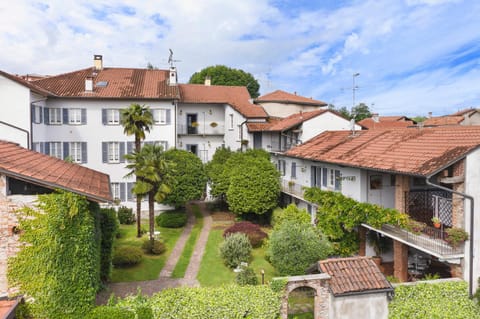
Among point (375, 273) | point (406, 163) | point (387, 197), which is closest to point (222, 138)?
point (387, 197)

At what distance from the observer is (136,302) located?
12188 mm

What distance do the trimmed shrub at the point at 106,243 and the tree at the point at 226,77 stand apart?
43212 millimetres

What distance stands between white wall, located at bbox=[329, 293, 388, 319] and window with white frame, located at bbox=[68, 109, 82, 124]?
86.4ft

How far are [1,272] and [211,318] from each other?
6842 millimetres

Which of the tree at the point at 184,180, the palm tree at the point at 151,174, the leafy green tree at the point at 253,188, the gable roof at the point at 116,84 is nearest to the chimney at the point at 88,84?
the gable roof at the point at 116,84

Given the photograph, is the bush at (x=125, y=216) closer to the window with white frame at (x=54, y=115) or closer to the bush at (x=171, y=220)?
the bush at (x=171, y=220)

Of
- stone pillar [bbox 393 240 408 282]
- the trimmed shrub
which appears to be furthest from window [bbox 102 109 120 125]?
stone pillar [bbox 393 240 408 282]

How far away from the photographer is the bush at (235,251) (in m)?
19.9

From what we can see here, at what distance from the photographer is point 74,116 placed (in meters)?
30.5

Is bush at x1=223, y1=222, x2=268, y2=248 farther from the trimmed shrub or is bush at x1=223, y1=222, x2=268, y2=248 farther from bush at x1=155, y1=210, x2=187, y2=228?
the trimmed shrub

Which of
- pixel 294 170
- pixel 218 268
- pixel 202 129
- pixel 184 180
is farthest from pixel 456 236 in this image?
pixel 202 129

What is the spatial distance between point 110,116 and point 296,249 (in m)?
21.7

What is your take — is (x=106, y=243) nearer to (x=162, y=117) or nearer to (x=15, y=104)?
(x=15, y=104)

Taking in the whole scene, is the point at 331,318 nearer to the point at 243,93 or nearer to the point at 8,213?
the point at 8,213
